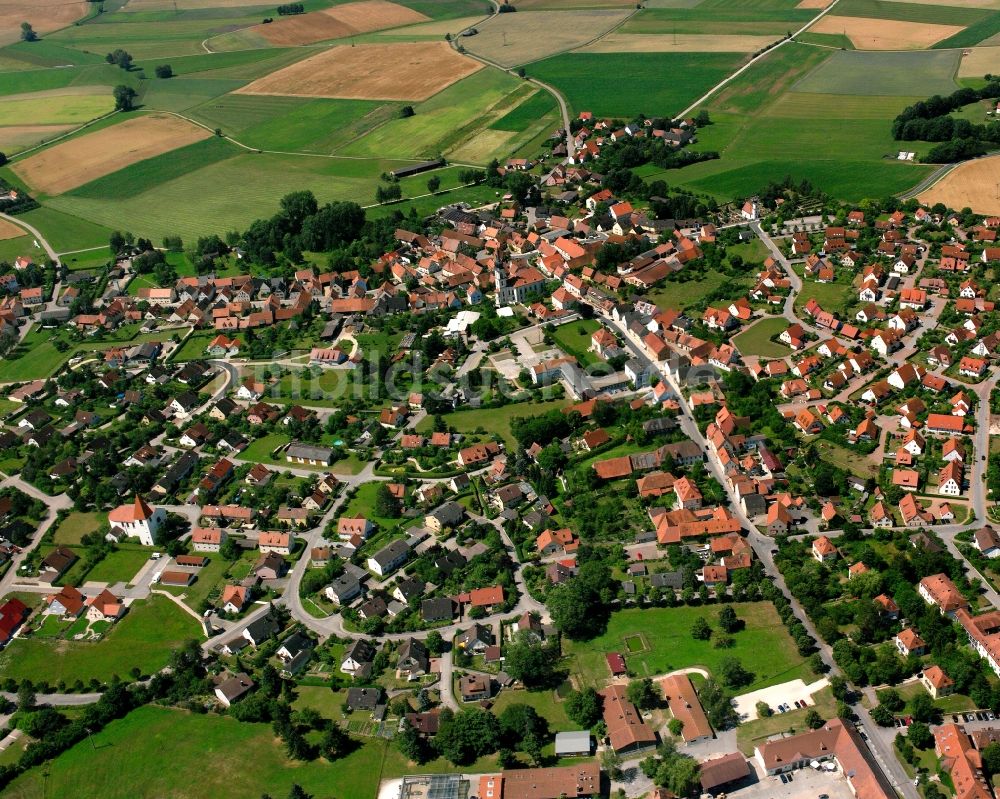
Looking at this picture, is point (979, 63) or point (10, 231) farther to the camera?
point (979, 63)

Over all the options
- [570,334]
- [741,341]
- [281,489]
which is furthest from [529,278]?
[281,489]

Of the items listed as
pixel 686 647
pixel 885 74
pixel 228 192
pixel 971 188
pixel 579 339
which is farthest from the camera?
pixel 885 74

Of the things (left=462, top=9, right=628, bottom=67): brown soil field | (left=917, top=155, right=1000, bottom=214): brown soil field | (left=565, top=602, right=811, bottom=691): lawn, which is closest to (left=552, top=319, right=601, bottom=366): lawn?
(left=565, top=602, right=811, bottom=691): lawn

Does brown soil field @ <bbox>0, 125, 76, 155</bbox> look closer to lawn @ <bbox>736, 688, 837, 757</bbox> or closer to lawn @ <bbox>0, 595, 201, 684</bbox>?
lawn @ <bbox>0, 595, 201, 684</bbox>

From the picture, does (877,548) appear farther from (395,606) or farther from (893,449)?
(395,606)

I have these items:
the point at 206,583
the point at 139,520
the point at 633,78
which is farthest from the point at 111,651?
the point at 633,78

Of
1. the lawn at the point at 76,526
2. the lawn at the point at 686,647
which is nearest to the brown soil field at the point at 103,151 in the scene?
the lawn at the point at 76,526

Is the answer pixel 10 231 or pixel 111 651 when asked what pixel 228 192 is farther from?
pixel 111 651

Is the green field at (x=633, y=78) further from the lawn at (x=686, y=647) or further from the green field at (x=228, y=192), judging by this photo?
the lawn at (x=686, y=647)
